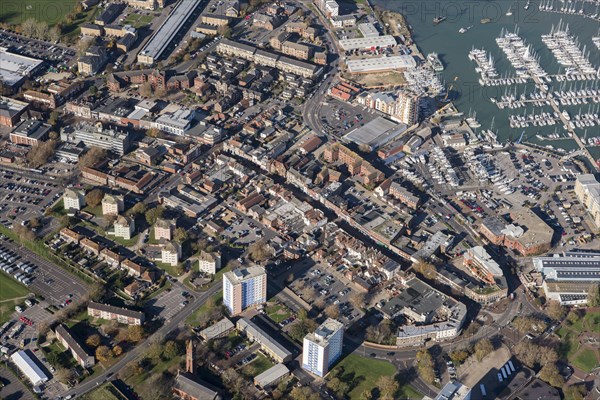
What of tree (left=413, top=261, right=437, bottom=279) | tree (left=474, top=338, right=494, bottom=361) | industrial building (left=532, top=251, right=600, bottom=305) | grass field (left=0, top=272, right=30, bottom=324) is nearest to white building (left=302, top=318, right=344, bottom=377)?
tree (left=474, top=338, right=494, bottom=361)

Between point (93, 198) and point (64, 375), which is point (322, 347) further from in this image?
point (93, 198)

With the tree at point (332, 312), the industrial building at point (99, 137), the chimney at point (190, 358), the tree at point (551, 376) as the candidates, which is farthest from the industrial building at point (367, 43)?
the chimney at point (190, 358)

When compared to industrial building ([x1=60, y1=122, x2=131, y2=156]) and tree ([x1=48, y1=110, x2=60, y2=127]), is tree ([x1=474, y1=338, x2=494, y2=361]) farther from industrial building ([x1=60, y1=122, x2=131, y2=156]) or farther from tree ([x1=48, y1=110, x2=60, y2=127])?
tree ([x1=48, y1=110, x2=60, y2=127])

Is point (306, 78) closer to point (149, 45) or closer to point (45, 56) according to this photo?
point (149, 45)

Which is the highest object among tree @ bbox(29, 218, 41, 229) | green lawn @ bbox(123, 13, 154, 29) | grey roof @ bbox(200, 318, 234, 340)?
green lawn @ bbox(123, 13, 154, 29)

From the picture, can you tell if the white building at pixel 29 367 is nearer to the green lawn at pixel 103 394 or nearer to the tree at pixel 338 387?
the green lawn at pixel 103 394

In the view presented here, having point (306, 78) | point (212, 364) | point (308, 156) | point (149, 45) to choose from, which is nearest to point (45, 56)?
point (149, 45)

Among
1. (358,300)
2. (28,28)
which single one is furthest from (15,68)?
(358,300)
